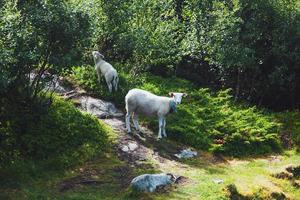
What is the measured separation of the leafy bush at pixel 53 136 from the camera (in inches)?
753

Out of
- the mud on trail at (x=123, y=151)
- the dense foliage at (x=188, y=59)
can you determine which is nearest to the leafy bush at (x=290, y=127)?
the dense foliage at (x=188, y=59)

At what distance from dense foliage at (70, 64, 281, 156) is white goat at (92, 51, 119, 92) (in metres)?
0.51

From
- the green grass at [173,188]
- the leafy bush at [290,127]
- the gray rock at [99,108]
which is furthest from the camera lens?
the leafy bush at [290,127]

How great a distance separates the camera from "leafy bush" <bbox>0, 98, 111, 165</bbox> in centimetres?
1912

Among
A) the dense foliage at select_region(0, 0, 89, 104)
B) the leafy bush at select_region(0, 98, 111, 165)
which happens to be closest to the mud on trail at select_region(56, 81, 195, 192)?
the leafy bush at select_region(0, 98, 111, 165)

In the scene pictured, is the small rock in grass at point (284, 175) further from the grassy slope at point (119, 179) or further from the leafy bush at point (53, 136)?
the leafy bush at point (53, 136)

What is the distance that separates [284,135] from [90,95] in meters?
9.67

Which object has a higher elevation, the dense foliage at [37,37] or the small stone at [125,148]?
the dense foliage at [37,37]

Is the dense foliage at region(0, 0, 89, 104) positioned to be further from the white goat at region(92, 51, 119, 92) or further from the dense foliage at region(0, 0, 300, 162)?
the white goat at region(92, 51, 119, 92)

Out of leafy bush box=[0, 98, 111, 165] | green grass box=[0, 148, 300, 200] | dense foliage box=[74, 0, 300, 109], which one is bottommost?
green grass box=[0, 148, 300, 200]

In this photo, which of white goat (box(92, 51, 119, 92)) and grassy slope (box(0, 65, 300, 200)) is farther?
white goat (box(92, 51, 119, 92))

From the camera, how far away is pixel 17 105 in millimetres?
19922

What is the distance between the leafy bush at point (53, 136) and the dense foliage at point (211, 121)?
11.2 feet

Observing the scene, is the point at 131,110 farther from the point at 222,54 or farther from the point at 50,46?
the point at 222,54
